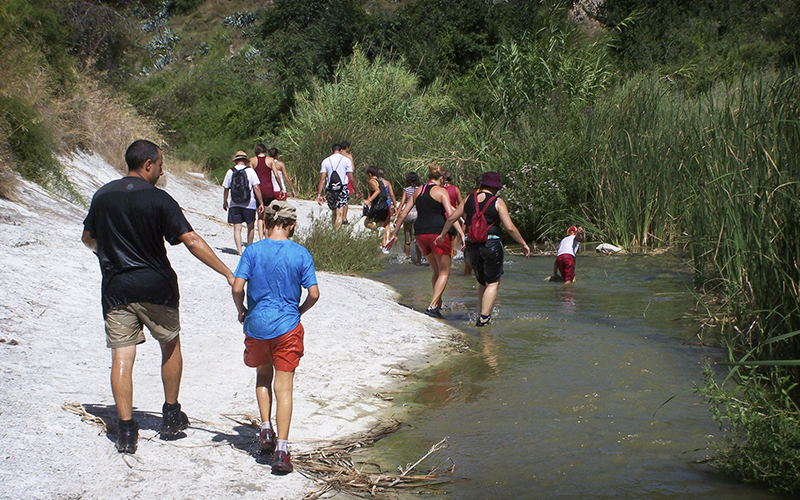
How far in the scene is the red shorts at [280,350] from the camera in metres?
4.74

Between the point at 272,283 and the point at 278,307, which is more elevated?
the point at 272,283

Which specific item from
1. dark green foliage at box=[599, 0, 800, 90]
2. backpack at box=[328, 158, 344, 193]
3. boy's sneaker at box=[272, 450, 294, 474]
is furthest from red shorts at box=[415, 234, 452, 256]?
dark green foliage at box=[599, 0, 800, 90]

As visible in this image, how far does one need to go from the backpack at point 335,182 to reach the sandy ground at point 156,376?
422 cm

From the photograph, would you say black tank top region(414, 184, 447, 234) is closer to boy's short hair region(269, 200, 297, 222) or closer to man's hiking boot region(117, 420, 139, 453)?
boy's short hair region(269, 200, 297, 222)

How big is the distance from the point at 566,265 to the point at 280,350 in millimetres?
7905

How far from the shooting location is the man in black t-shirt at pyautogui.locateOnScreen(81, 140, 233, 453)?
15.4ft

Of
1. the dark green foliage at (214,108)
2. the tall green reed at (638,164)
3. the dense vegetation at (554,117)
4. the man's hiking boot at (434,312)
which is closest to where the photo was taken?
the dense vegetation at (554,117)

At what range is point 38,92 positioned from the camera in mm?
15016

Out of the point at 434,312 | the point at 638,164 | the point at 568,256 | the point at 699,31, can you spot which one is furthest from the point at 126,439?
the point at 699,31

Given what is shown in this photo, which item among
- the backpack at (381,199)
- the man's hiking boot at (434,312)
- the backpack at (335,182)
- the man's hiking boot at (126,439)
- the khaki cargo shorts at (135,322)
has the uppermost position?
the backpack at (335,182)

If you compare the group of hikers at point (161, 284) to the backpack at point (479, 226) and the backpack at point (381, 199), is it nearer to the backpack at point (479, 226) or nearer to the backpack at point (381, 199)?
the backpack at point (479, 226)

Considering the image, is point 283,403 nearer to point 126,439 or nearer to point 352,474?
point 352,474

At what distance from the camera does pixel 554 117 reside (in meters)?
17.3

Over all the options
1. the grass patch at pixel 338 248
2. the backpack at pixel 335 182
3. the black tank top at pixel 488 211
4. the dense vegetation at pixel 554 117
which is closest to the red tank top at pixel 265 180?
the grass patch at pixel 338 248
